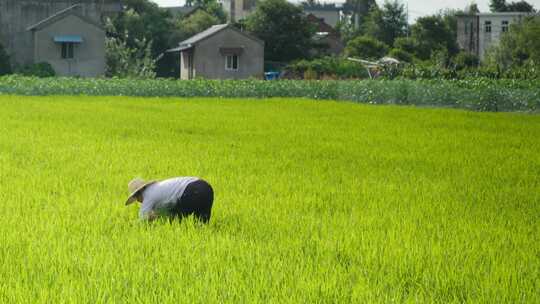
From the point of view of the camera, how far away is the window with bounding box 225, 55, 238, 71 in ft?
154

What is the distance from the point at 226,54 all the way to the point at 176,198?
137 ft

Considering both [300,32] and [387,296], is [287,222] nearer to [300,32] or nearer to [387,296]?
[387,296]

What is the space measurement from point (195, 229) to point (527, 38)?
46402 mm

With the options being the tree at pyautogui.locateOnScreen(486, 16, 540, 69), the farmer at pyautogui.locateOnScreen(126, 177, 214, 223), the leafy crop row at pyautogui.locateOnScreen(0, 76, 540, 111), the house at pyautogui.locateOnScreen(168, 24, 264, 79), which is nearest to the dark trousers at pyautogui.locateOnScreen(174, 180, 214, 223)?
the farmer at pyautogui.locateOnScreen(126, 177, 214, 223)

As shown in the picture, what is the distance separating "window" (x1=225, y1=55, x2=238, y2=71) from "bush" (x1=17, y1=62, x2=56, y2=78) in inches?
450

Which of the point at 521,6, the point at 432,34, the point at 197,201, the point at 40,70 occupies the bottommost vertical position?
the point at 197,201

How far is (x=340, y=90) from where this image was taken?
1091 inches

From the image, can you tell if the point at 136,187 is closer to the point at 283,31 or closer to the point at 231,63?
the point at 231,63

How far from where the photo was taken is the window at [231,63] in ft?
154

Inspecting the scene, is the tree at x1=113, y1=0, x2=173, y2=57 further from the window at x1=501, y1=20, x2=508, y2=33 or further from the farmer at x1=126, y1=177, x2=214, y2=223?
the farmer at x1=126, y1=177, x2=214, y2=223

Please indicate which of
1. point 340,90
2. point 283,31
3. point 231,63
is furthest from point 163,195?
point 283,31

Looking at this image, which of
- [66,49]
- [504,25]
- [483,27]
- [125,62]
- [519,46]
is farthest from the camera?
[483,27]

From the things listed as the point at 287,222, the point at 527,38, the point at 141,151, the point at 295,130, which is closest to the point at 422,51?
the point at 527,38

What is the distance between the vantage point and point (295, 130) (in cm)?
1416
